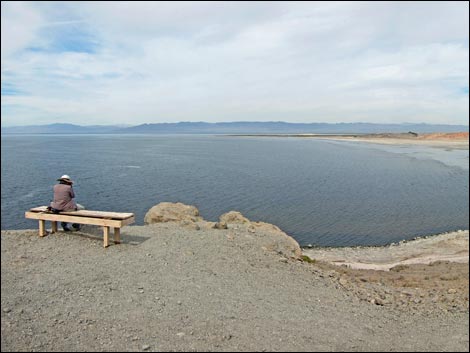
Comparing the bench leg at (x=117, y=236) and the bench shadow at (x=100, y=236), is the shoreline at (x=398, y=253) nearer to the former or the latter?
the bench shadow at (x=100, y=236)

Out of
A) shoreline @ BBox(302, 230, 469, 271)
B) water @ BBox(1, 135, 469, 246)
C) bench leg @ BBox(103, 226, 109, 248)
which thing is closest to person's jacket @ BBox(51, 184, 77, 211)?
bench leg @ BBox(103, 226, 109, 248)

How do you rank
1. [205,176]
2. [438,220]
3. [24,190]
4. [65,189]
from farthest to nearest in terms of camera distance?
1. [205,176]
2. [24,190]
3. [438,220]
4. [65,189]

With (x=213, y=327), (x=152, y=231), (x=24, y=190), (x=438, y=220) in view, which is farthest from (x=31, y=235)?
(x=438, y=220)

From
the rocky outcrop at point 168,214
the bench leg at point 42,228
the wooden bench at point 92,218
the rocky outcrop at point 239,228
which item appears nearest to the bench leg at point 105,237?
the wooden bench at point 92,218

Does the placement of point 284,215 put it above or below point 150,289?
below

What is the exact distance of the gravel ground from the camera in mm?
5887

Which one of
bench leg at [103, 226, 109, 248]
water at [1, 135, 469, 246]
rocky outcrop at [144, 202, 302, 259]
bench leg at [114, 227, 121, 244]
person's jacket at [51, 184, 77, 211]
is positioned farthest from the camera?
water at [1, 135, 469, 246]

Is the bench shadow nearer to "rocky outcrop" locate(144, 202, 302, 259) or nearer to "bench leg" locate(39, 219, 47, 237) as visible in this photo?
"bench leg" locate(39, 219, 47, 237)

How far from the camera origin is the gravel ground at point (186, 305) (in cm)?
589

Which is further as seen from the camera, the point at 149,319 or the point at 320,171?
the point at 320,171

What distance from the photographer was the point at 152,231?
11695 mm

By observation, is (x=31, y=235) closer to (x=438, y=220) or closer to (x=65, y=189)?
(x=65, y=189)

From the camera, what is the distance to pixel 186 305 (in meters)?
7.02

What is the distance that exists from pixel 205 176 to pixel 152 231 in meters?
30.1
